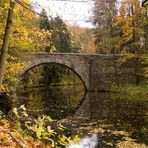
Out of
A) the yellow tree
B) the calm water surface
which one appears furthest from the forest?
the calm water surface

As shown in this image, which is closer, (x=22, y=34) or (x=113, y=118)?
(x=22, y=34)

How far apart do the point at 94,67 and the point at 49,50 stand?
11879mm

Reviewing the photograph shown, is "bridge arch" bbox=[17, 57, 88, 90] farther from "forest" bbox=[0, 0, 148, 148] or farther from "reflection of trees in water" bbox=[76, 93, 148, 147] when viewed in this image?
"reflection of trees in water" bbox=[76, 93, 148, 147]

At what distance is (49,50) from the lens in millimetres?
23656

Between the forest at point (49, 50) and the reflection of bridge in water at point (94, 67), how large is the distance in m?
0.69

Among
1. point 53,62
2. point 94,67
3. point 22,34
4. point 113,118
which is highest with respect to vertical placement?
point 53,62

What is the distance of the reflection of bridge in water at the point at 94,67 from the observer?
34156 mm

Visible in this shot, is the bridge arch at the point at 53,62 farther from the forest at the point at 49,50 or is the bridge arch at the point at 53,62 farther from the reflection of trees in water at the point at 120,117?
the reflection of trees in water at the point at 120,117

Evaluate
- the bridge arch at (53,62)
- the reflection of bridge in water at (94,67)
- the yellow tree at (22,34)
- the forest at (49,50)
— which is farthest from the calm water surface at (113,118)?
the bridge arch at (53,62)

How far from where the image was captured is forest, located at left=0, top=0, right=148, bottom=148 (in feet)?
25.3

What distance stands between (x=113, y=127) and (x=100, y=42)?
92.3 ft

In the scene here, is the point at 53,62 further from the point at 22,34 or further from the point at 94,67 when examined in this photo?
the point at 22,34

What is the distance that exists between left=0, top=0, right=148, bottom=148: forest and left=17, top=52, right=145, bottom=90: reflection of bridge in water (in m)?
0.69

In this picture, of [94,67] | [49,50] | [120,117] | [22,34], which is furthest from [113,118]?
[94,67]
